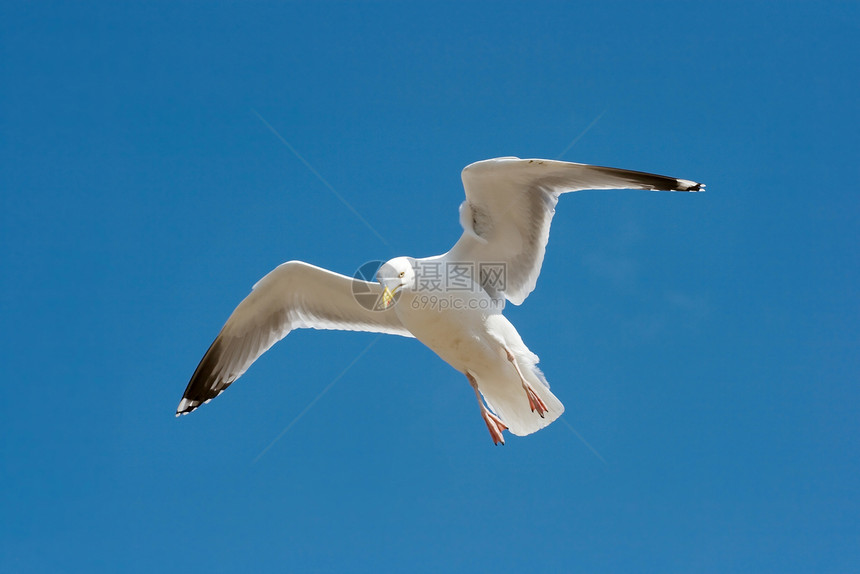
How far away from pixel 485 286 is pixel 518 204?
699 millimetres

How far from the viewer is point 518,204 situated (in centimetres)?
602

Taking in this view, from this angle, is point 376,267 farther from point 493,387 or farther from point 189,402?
point 189,402

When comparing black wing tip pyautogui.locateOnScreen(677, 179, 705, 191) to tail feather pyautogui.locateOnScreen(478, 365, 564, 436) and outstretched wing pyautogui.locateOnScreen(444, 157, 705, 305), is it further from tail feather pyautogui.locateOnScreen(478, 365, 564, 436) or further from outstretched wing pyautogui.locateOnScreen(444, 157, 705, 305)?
tail feather pyautogui.locateOnScreen(478, 365, 564, 436)

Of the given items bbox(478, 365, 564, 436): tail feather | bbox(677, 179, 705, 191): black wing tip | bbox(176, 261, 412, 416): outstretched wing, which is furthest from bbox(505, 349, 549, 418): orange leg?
bbox(677, 179, 705, 191): black wing tip

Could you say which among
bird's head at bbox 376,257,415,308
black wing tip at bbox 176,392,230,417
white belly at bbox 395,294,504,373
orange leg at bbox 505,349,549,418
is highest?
black wing tip at bbox 176,392,230,417

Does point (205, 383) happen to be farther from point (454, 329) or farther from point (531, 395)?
point (531, 395)

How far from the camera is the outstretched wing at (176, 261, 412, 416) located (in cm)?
670

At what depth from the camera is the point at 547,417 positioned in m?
6.20

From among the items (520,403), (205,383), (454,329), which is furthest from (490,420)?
(205,383)

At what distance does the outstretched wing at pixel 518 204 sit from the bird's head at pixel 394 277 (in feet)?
1.68

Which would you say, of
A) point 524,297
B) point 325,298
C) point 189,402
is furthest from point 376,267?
point 189,402

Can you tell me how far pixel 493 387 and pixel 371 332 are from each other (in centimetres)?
132

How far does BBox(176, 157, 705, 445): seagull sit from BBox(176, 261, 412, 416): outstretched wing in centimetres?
1

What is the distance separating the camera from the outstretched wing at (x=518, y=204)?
5.76 m
